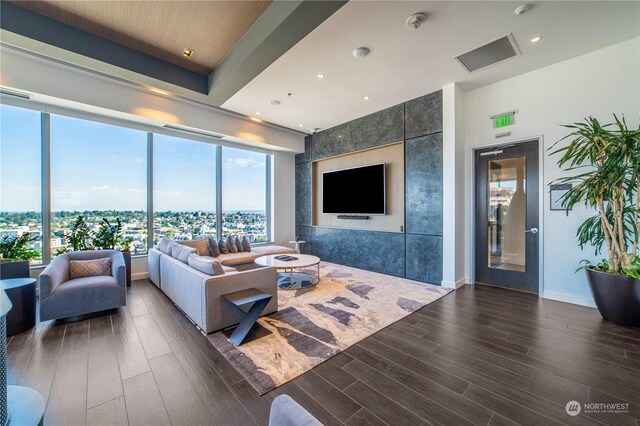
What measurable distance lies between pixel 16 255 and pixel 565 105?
7.89 meters

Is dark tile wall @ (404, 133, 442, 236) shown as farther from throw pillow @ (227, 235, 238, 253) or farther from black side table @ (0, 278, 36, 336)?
black side table @ (0, 278, 36, 336)

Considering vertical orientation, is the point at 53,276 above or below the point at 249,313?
above

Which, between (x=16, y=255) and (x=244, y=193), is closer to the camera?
(x=16, y=255)

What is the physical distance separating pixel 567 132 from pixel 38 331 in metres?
6.87

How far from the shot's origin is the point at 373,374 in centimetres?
204

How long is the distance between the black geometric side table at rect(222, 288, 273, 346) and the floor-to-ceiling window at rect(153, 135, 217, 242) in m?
3.41

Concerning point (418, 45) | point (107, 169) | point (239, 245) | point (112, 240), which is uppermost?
point (418, 45)

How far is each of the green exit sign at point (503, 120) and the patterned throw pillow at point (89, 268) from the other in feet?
20.7

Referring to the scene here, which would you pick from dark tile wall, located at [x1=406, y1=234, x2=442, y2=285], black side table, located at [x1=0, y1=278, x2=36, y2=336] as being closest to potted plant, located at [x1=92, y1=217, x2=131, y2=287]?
black side table, located at [x1=0, y1=278, x2=36, y2=336]

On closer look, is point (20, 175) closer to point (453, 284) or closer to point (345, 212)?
point (345, 212)

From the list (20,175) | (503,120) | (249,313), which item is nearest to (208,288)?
(249,313)

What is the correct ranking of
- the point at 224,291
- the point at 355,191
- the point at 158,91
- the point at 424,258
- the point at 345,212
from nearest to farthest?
the point at 224,291 → the point at 158,91 → the point at 424,258 → the point at 355,191 → the point at 345,212

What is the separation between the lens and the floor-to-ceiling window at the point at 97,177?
13.9ft

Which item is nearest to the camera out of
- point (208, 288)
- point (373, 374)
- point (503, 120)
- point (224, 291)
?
point (373, 374)
